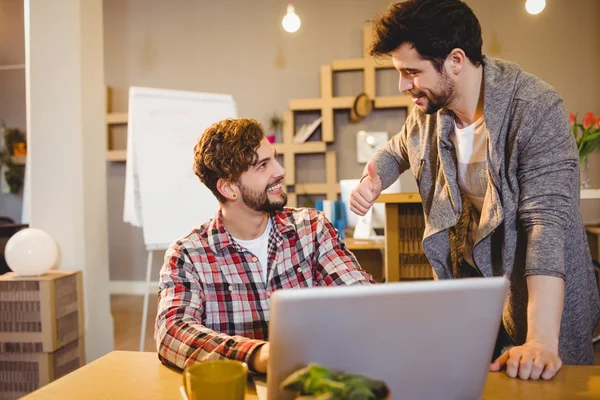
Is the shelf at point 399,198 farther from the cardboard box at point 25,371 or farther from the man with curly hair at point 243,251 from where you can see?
the cardboard box at point 25,371

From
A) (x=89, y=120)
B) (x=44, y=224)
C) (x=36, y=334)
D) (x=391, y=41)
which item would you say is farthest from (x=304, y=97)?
(x=391, y=41)

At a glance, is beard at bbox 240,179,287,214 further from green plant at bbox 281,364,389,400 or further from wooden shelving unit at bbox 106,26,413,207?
wooden shelving unit at bbox 106,26,413,207

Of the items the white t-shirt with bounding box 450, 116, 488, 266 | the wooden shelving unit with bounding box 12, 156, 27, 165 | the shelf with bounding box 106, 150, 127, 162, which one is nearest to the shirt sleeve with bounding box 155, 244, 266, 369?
the white t-shirt with bounding box 450, 116, 488, 266

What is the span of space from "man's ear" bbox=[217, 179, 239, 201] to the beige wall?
10.6ft

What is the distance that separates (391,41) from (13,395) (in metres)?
2.30

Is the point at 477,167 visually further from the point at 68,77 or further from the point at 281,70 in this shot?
the point at 281,70

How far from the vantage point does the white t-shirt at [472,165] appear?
4.40 feet

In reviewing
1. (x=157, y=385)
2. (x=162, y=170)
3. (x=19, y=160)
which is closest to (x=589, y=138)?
(x=162, y=170)

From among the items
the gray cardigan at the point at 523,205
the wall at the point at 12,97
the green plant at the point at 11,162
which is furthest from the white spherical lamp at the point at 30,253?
the wall at the point at 12,97

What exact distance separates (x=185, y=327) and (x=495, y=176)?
78 cm

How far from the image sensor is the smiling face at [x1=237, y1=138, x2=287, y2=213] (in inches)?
57.0

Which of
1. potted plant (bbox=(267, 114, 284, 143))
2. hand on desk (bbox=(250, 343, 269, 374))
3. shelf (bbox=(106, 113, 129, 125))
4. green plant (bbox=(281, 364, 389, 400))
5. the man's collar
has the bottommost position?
hand on desk (bbox=(250, 343, 269, 374))

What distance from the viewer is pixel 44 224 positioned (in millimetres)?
2697

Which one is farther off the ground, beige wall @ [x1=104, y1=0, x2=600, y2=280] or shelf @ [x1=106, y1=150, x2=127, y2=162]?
beige wall @ [x1=104, y1=0, x2=600, y2=280]
